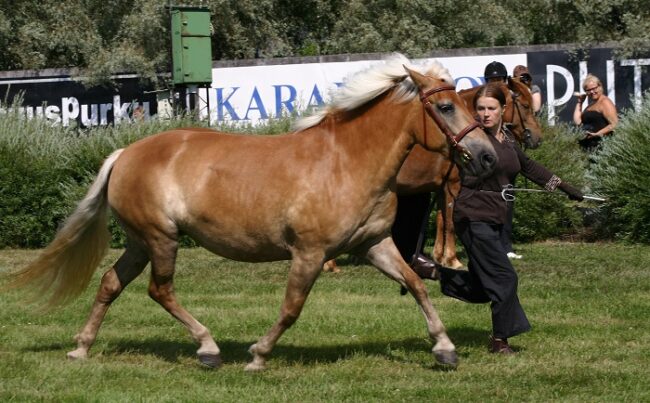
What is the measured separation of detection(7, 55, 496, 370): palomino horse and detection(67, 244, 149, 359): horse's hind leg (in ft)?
0.34

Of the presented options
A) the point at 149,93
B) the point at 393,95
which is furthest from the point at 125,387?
the point at 149,93

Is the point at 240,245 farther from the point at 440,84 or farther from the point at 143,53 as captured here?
the point at 143,53

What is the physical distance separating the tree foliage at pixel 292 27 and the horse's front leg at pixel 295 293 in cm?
1559

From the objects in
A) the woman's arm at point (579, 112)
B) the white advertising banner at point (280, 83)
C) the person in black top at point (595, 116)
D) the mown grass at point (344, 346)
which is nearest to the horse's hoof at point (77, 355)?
the mown grass at point (344, 346)

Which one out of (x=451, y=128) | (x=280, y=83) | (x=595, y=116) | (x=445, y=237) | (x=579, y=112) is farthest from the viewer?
A: (x=280, y=83)

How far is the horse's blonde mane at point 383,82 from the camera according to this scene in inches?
290

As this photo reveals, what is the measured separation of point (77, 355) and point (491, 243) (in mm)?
3060

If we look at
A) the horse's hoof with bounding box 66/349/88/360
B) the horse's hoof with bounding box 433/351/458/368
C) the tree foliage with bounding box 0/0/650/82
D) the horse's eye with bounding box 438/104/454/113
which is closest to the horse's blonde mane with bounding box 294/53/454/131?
the horse's eye with bounding box 438/104/454/113

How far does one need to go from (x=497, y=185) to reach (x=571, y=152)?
7899mm

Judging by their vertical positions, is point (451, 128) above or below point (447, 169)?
above

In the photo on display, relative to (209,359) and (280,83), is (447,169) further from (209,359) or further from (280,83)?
(280,83)

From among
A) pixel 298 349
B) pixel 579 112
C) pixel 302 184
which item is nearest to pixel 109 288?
pixel 298 349

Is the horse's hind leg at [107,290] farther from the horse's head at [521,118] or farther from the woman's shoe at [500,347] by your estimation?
the horse's head at [521,118]

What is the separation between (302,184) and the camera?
289 inches
